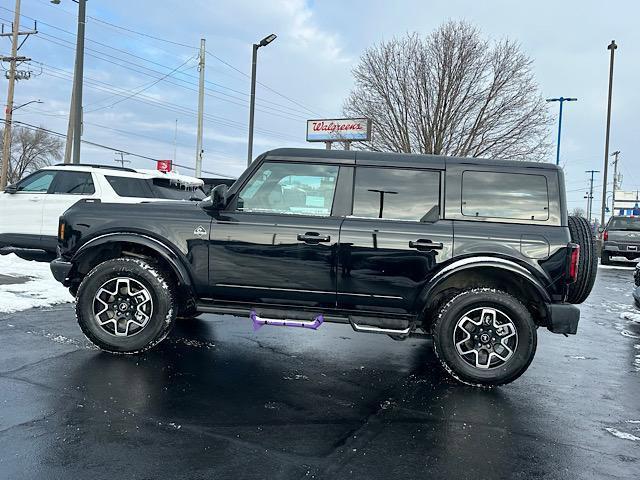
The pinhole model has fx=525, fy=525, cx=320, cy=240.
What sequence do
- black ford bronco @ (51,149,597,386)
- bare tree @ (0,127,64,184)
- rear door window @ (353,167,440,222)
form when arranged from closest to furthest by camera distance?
black ford bronco @ (51,149,597,386), rear door window @ (353,167,440,222), bare tree @ (0,127,64,184)

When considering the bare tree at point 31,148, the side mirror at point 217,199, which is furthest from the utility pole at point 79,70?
the bare tree at point 31,148

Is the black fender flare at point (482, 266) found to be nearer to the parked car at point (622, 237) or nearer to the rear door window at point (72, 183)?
the rear door window at point (72, 183)

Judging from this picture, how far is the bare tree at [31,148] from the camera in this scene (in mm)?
67750

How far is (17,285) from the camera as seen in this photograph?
305 inches

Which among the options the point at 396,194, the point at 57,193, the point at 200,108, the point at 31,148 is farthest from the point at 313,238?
the point at 31,148

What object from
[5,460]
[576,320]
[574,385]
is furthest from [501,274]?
[5,460]

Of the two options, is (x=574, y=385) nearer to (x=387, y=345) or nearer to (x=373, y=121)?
(x=387, y=345)

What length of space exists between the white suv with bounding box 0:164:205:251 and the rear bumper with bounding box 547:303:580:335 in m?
6.39

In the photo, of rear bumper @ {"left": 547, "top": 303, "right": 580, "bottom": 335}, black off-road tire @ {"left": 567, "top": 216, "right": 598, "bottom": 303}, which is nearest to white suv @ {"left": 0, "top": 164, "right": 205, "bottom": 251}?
black off-road tire @ {"left": 567, "top": 216, "right": 598, "bottom": 303}

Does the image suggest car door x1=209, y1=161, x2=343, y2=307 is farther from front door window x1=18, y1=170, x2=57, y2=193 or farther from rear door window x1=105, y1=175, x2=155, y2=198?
front door window x1=18, y1=170, x2=57, y2=193

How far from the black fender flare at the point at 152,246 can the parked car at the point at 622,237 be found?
16.3 metres

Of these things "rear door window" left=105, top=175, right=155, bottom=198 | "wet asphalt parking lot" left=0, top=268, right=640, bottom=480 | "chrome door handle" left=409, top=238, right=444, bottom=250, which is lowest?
"wet asphalt parking lot" left=0, top=268, right=640, bottom=480

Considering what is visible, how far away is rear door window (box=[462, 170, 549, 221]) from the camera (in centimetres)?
452

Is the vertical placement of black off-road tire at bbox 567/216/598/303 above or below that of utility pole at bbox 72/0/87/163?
below
